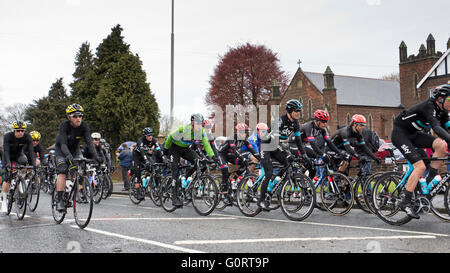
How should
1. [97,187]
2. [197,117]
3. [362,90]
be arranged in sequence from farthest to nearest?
[362,90] → [97,187] → [197,117]

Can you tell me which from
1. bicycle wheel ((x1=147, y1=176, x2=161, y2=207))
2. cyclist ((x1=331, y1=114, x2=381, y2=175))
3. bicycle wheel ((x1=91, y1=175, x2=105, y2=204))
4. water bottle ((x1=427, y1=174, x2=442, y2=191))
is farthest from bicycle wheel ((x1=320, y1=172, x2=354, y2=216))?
bicycle wheel ((x1=91, y1=175, x2=105, y2=204))

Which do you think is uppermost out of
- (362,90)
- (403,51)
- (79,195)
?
(403,51)

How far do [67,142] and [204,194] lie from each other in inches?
116

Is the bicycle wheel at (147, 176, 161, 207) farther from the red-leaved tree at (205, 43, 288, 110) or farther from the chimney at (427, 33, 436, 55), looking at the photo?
the chimney at (427, 33, 436, 55)

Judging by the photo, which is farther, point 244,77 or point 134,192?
point 244,77

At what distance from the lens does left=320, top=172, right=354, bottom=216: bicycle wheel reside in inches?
348

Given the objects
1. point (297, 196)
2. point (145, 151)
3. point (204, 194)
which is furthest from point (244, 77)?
point (297, 196)

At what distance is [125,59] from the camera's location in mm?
42375

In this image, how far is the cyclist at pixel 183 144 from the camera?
384 inches

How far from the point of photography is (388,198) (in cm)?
760

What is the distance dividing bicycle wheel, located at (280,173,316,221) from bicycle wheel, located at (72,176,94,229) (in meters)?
3.46

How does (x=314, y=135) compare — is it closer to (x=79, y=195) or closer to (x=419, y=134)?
(x=419, y=134)

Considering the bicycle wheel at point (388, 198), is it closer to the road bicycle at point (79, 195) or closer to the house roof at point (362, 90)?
the road bicycle at point (79, 195)

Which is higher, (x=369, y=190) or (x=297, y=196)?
(x=369, y=190)
